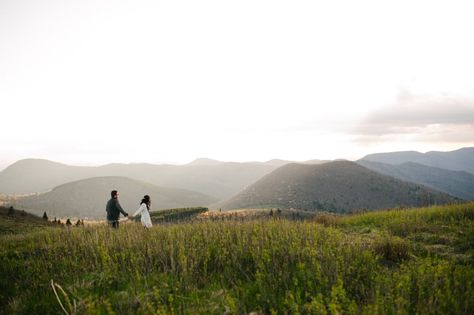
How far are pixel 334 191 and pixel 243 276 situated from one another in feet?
336

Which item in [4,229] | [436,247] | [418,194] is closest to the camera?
[436,247]

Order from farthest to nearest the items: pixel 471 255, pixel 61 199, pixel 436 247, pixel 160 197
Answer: pixel 160 197 < pixel 61 199 < pixel 436 247 < pixel 471 255

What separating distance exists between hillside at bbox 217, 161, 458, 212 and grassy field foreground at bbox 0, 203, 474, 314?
84.7 m

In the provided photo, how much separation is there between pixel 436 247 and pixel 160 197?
194 meters

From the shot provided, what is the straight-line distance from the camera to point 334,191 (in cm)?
10325

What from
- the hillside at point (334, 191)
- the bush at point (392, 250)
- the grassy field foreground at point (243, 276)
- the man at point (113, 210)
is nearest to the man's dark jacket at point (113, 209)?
the man at point (113, 210)

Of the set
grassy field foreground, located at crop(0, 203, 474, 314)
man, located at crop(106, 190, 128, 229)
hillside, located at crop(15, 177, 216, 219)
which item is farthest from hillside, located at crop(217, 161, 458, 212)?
grassy field foreground, located at crop(0, 203, 474, 314)

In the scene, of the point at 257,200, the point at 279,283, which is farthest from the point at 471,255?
the point at 257,200

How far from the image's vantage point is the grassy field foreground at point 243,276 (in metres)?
4.48

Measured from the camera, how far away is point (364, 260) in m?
6.12

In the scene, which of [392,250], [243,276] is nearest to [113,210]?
[243,276]

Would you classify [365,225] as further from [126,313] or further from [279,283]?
[126,313]

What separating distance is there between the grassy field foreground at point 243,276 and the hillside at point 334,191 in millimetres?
84652

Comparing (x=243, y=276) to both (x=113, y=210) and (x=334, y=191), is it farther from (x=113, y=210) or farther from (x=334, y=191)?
(x=334, y=191)
